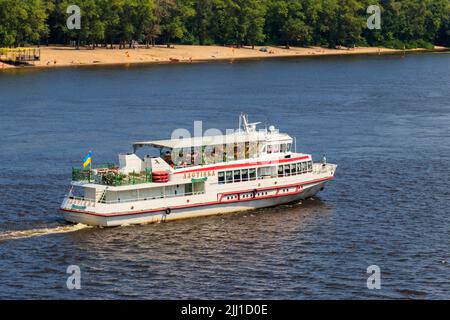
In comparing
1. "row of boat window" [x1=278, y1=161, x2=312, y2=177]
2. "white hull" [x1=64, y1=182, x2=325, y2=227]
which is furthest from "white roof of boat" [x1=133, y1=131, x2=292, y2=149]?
"white hull" [x1=64, y1=182, x2=325, y2=227]

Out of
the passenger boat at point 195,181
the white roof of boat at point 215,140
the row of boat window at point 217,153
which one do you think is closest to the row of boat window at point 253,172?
the passenger boat at point 195,181

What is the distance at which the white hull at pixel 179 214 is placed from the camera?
2773 inches

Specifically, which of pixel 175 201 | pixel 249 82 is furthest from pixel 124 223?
pixel 249 82

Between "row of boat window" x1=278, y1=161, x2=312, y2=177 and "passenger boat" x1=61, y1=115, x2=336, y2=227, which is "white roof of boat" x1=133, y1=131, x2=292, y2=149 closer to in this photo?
"passenger boat" x1=61, y1=115, x2=336, y2=227

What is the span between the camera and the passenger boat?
70.8 metres

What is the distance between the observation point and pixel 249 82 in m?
184

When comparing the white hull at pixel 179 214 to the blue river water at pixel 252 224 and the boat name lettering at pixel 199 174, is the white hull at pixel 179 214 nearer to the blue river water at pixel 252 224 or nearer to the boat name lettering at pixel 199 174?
the blue river water at pixel 252 224

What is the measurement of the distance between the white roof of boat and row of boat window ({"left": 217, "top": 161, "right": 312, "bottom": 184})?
2.41 meters

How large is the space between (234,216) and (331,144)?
108 ft

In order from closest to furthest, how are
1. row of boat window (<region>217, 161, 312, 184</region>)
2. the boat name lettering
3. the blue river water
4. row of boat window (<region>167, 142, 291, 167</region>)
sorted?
the blue river water → the boat name lettering → row of boat window (<region>167, 142, 291, 167</region>) → row of boat window (<region>217, 161, 312, 184</region>)

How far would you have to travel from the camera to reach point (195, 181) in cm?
7406

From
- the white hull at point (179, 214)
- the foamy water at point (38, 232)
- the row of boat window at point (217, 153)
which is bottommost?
the foamy water at point (38, 232)

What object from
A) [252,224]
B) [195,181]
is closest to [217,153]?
[195,181]

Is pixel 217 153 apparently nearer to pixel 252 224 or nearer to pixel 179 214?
pixel 179 214
